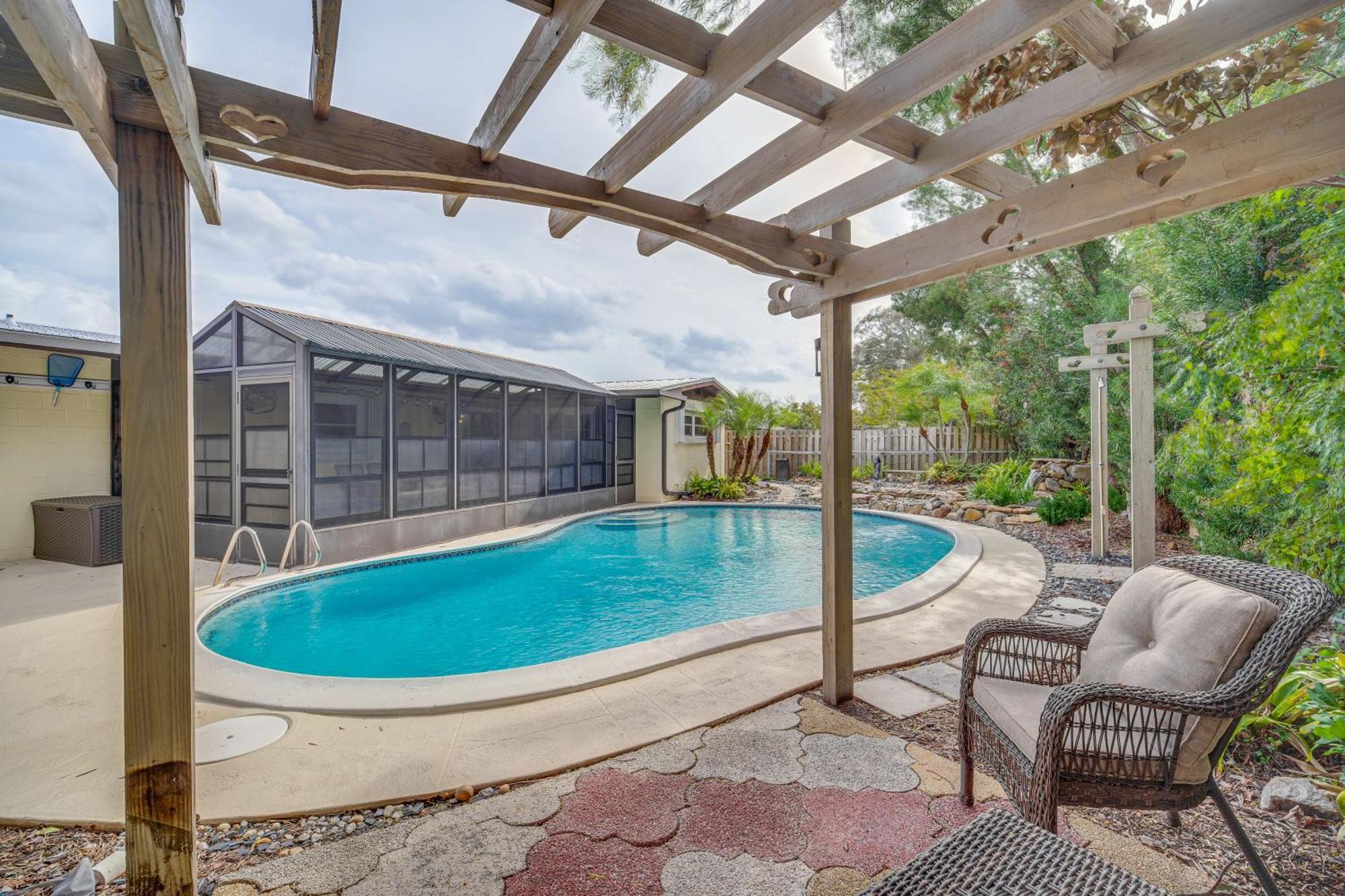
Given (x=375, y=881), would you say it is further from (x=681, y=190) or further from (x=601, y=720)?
(x=681, y=190)

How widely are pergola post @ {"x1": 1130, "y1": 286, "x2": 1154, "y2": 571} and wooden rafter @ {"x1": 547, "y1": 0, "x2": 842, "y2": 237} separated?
598 centimetres

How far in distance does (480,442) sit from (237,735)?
6.71m

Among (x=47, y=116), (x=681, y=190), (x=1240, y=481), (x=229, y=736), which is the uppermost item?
(x=681, y=190)

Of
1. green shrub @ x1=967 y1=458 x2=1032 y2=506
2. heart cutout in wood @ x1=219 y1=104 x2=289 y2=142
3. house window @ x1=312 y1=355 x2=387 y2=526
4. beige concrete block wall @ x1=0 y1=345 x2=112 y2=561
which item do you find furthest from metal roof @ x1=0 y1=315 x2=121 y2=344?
green shrub @ x1=967 y1=458 x2=1032 y2=506

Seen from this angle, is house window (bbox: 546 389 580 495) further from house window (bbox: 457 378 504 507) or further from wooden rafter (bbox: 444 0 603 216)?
wooden rafter (bbox: 444 0 603 216)

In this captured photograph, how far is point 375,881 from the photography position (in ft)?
5.84

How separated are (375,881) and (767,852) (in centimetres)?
126

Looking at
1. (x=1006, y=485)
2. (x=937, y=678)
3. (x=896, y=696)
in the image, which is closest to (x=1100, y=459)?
(x=1006, y=485)

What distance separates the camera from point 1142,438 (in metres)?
5.66

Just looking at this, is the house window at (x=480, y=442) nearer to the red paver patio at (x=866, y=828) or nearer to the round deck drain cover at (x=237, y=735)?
the round deck drain cover at (x=237, y=735)

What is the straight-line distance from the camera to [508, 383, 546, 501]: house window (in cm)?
988

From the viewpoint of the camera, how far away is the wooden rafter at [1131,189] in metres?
1.60

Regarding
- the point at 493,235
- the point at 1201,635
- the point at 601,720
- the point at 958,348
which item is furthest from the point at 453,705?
the point at 958,348

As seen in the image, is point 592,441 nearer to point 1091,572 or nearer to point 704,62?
point 1091,572
